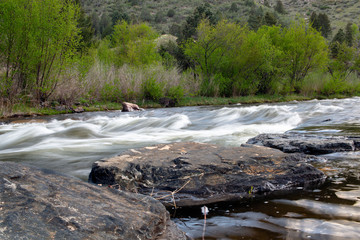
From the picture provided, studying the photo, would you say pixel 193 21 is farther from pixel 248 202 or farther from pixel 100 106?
pixel 248 202

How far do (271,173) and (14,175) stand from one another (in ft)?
8.29

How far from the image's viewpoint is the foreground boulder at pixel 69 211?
5.25ft

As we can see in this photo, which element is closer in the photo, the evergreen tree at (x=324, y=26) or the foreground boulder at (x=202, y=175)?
the foreground boulder at (x=202, y=175)

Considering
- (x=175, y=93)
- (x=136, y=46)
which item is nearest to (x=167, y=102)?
(x=175, y=93)

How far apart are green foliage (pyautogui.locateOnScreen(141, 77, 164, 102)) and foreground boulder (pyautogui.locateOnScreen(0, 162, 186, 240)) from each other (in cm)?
1712

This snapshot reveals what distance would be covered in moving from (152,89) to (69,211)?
58.4 ft

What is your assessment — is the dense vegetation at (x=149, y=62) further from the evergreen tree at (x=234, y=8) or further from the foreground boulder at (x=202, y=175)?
the evergreen tree at (x=234, y=8)

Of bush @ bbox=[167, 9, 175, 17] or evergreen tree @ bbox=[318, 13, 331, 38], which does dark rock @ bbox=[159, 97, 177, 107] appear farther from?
bush @ bbox=[167, 9, 175, 17]

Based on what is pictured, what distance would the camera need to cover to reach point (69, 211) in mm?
1795

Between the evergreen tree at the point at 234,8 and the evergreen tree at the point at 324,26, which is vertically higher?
the evergreen tree at the point at 234,8

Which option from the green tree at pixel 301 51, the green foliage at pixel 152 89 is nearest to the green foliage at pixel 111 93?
the green foliage at pixel 152 89

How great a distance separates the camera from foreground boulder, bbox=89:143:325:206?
10.2 feet

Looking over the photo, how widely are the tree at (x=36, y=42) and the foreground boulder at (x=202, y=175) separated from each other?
39.1 feet

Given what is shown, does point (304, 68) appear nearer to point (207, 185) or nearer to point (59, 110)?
point (59, 110)
